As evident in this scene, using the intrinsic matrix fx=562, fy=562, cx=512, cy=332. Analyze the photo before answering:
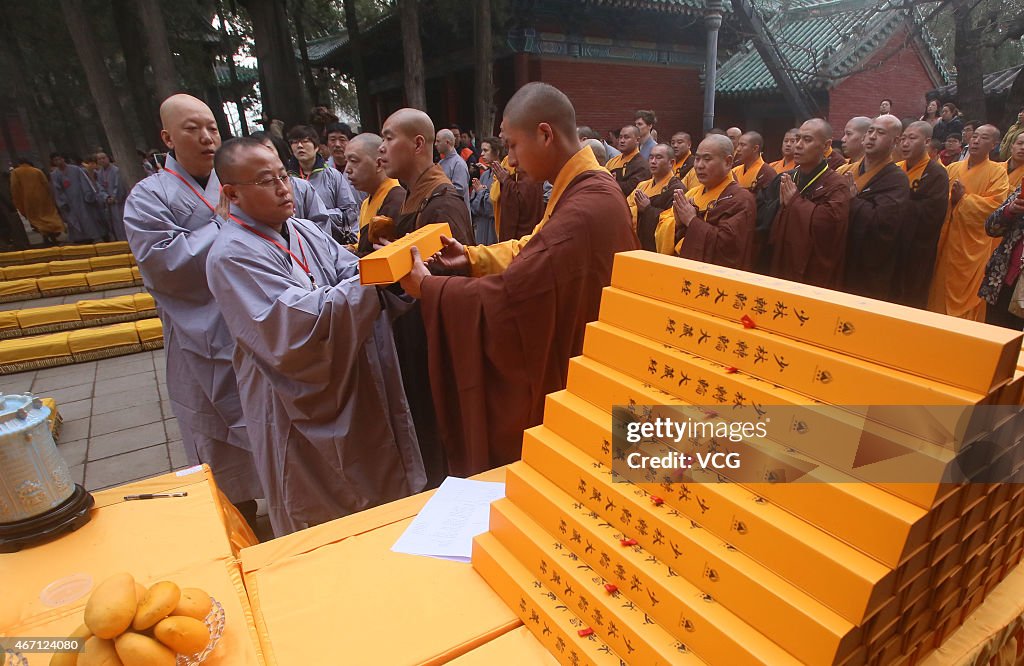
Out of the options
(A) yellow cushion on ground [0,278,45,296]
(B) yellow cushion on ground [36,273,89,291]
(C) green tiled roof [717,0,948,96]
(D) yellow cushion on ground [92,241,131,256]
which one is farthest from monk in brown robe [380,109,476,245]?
(C) green tiled roof [717,0,948,96]

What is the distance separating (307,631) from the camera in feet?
4.09

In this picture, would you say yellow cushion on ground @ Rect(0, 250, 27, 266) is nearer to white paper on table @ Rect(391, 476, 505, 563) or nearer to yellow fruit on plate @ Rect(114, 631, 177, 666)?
white paper on table @ Rect(391, 476, 505, 563)

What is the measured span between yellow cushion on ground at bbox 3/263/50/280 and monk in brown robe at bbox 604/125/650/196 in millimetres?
8456

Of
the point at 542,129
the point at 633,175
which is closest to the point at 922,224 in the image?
the point at 633,175

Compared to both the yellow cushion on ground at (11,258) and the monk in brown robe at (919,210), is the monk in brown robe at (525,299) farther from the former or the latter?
the yellow cushion on ground at (11,258)

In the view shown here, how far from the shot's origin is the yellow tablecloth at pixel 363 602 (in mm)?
1197

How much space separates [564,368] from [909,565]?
1.43 metres

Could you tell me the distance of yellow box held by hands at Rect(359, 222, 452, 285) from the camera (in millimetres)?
1855

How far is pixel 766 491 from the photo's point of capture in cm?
95

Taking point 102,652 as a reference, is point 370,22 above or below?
above

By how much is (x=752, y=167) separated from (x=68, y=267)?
9663 mm

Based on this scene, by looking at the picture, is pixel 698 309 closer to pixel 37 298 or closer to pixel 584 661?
pixel 584 661

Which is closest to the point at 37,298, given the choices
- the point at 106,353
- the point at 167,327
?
the point at 106,353

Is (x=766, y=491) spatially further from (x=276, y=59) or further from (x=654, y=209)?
(x=276, y=59)
